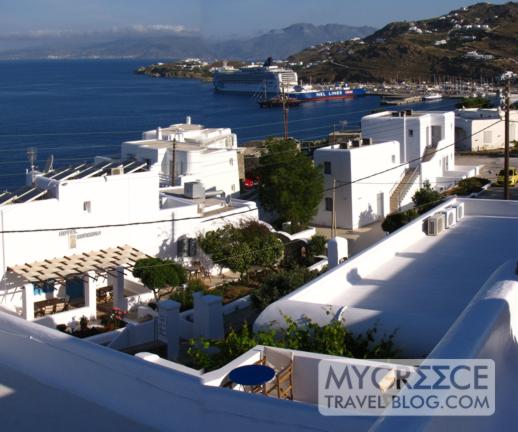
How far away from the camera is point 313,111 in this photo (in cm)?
9062

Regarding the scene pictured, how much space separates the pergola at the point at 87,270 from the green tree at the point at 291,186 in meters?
6.54

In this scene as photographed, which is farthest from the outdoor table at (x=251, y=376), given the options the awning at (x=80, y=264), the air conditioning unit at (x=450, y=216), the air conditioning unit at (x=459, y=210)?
the awning at (x=80, y=264)

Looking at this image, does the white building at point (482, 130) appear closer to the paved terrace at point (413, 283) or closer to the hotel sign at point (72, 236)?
the hotel sign at point (72, 236)

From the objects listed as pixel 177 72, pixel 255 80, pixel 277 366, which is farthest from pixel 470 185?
pixel 177 72

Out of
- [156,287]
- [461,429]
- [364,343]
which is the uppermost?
[461,429]

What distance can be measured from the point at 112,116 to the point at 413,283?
71.6 meters

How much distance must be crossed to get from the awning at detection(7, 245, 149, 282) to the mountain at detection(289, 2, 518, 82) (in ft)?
339

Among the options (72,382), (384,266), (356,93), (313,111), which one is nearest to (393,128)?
(384,266)

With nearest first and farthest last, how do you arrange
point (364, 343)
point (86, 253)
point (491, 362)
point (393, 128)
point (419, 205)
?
point (491, 362), point (364, 343), point (86, 253), point (419, 205), point (393, 128)

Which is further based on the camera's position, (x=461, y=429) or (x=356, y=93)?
(x=356, y=93)

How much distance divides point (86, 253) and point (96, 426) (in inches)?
482

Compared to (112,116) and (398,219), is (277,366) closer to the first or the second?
(398,219)

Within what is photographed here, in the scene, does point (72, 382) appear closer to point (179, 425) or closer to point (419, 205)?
point (179, 425)

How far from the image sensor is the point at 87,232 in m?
16.9
